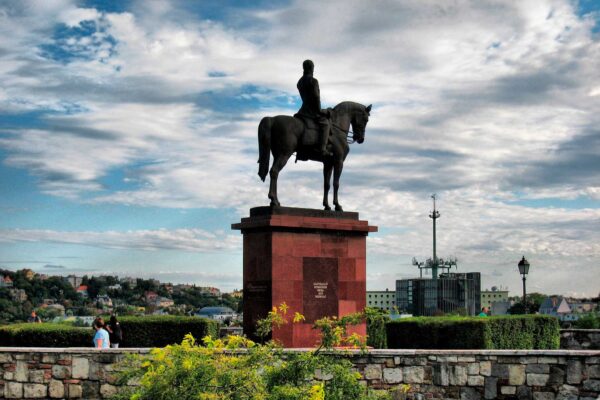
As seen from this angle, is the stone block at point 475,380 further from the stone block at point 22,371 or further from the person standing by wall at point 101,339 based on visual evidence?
the stone block at point 22,371

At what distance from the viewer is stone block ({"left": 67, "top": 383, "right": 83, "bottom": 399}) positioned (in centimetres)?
Result: 1444

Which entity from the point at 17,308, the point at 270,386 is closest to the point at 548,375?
the point at 270,386

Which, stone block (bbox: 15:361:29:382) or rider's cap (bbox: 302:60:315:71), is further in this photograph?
rider's cap (bbox: 302:60:315:71)

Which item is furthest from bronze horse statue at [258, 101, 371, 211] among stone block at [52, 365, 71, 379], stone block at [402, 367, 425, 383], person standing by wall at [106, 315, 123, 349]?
stone block at [52, 365, 71, 379]

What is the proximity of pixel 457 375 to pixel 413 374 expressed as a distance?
30.3 inches

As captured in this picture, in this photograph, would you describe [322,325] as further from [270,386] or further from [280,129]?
[280,129]

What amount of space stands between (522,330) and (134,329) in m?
10.1

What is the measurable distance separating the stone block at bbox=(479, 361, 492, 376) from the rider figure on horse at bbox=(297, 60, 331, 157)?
6226 mm

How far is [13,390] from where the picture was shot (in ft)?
48.2

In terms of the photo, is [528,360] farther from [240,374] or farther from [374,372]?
[240,374]

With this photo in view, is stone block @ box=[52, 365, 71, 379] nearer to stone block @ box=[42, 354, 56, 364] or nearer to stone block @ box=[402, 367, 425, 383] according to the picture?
stone block @ box=[42, 354, 56, 364]

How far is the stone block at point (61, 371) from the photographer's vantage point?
14.5 m

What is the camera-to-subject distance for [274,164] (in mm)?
17984

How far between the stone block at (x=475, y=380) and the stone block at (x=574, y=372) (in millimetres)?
1452
